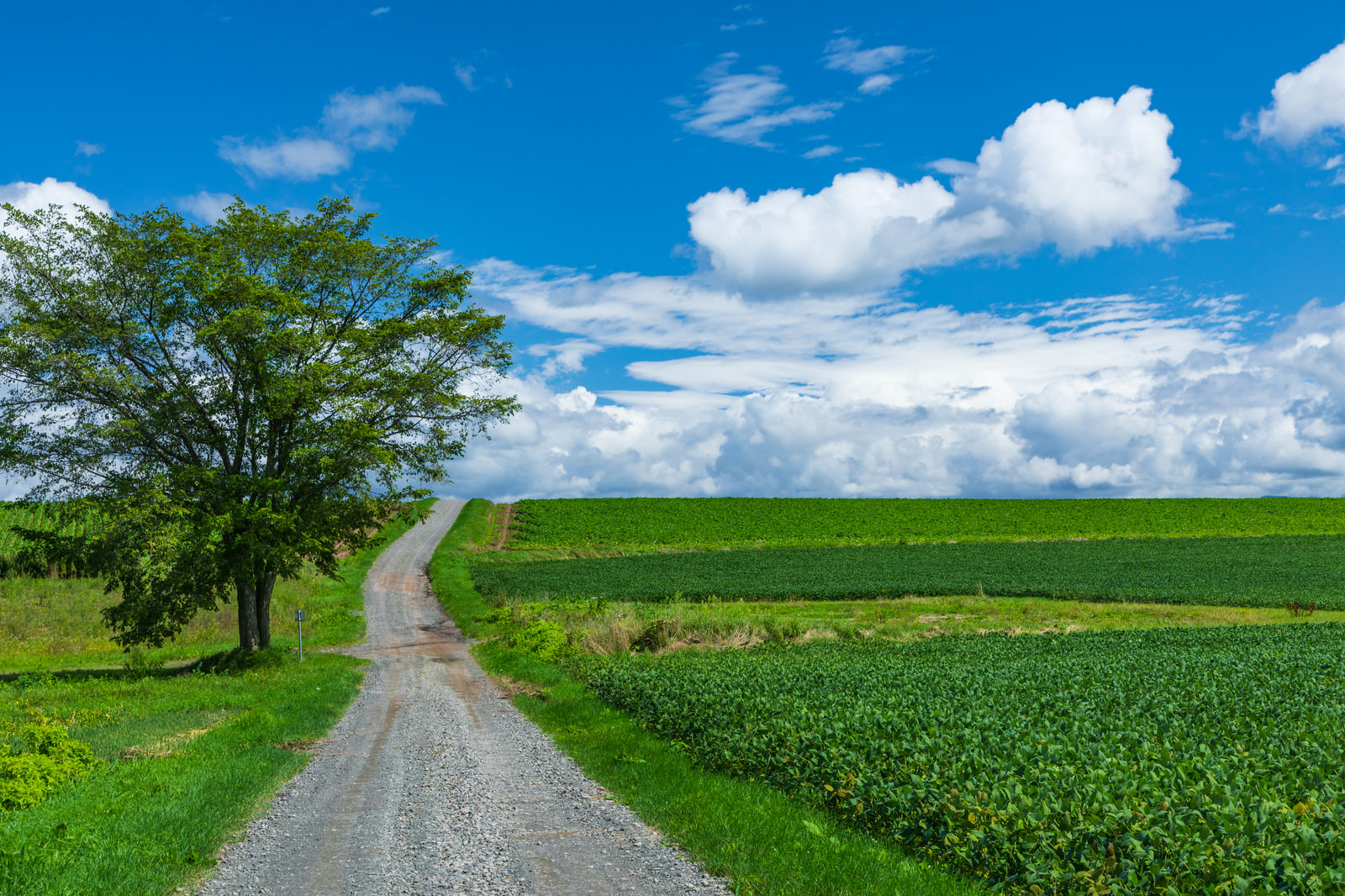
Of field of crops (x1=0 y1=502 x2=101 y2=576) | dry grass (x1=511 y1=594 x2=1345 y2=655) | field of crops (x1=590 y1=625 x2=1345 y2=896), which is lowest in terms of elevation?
dry grass (x1=511 y1=594 x2=1345 y2=655)

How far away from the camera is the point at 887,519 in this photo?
319 feet

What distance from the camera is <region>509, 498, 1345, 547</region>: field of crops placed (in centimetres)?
8256

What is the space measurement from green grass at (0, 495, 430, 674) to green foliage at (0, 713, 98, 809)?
66.4 ft

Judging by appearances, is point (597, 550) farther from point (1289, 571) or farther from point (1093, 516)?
point (1093, 516)

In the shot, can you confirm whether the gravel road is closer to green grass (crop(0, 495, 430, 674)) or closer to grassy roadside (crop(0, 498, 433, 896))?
grassy roadside (crop(0, 498, 433, 896))

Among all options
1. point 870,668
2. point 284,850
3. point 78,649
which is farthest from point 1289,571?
Answer: point 78,649

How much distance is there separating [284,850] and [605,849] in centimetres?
385

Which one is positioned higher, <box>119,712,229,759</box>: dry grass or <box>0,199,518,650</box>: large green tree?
<box>0,199,518,650</box>: large green tree

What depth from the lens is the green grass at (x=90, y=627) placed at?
113ft

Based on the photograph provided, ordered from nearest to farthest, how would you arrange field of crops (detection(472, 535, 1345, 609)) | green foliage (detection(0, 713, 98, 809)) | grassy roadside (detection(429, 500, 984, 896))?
1. grassy roadside (detection(429, 500, 984, 896))
2. green foliage (detection(0, 713, 98, 809))
3. field of crops (detection(472, 535, 1345, 609))

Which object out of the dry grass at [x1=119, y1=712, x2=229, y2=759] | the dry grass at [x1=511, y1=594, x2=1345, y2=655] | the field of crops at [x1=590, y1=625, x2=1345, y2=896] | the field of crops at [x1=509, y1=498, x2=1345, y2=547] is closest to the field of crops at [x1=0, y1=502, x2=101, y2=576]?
the dry grass at [x1=119, y1=712, x2=229, y2=759]

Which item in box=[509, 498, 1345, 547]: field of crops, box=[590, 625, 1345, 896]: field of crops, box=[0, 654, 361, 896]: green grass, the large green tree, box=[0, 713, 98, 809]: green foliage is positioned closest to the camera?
box=[590, 625, 1345, 896]: field of crops

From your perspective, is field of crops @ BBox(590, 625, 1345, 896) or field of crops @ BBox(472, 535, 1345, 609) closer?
field of crops @ BBox(590, 625, 1345, 896)

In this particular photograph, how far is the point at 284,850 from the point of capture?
31.5 feet
